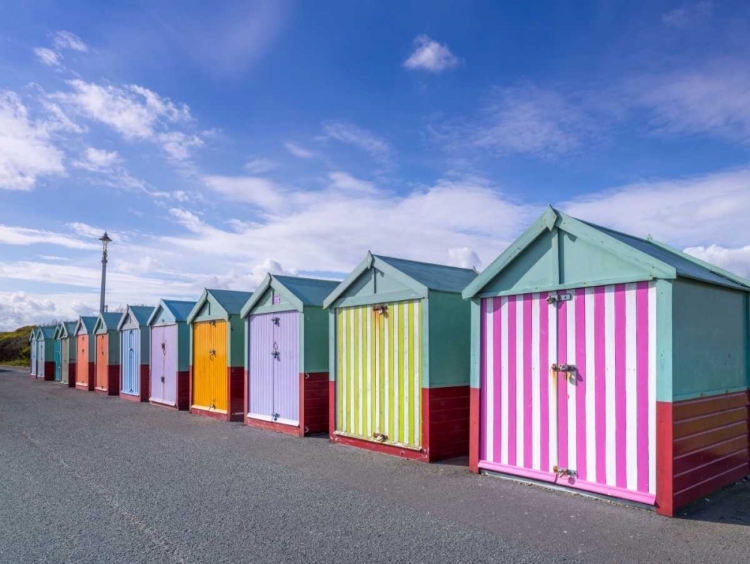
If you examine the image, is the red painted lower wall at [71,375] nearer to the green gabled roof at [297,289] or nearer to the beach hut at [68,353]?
the beach hut at [68,353]

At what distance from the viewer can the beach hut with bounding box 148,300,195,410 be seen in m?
17.0

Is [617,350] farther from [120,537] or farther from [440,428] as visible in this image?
[120,537]

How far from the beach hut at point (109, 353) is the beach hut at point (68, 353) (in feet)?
16.7

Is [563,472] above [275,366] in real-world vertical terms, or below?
below

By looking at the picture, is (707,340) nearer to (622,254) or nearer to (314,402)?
(622,254)

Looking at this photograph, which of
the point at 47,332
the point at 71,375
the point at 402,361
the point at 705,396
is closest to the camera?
the point at 705,396

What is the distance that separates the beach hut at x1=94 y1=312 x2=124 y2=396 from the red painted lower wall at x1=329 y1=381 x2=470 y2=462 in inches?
652

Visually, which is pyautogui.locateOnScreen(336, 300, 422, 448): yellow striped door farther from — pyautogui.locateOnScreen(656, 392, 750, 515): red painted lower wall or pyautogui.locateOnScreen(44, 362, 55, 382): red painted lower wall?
pyautogui.locateOnScreen(44, 362, 55, 382): red painted lower wall

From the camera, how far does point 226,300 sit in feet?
49.3

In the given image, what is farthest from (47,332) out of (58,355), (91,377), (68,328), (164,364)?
(164,364)

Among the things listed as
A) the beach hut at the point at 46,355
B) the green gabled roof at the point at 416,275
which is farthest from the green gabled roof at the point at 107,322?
the green gabled roof at the point at 416,275

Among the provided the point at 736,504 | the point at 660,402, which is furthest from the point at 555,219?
the point at 736,504

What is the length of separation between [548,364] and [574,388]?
0.44 metres

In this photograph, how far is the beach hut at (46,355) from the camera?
3291 centimetres
